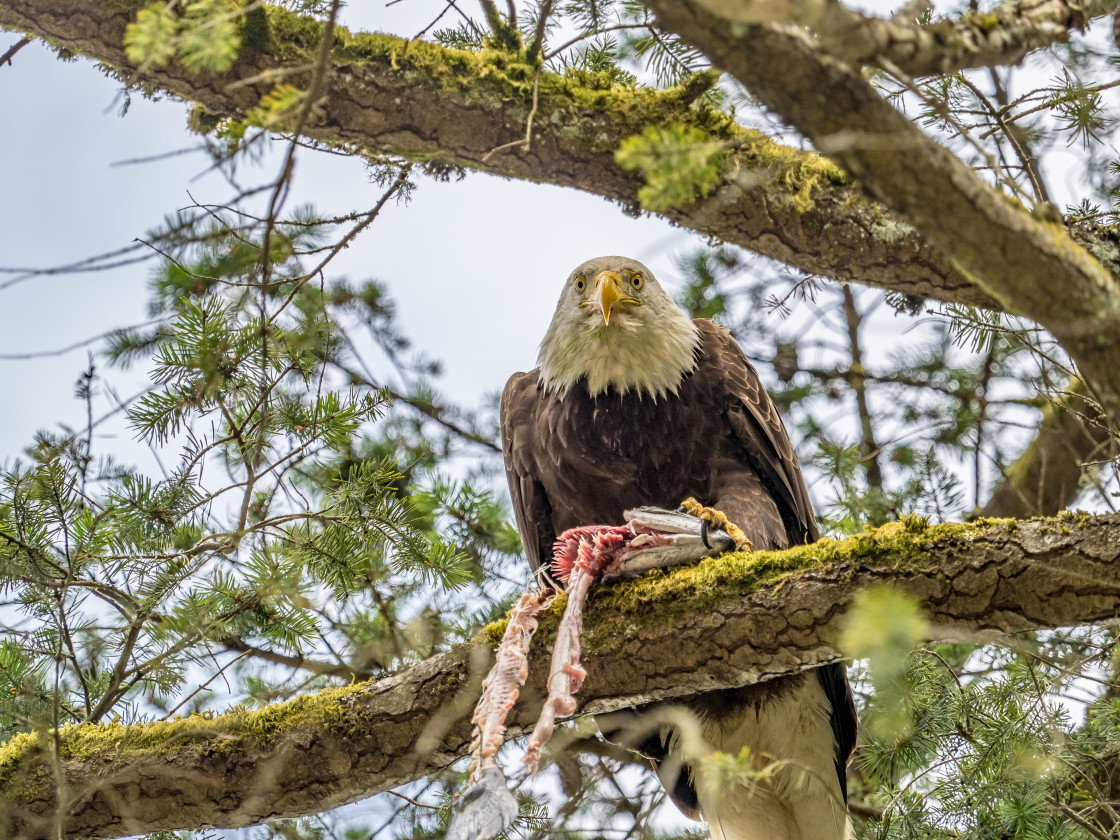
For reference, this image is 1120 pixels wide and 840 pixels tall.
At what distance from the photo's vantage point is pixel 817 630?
2.19m

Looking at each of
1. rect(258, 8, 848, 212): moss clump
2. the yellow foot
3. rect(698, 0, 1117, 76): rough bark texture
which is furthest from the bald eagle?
rect(698, 0, 1117, 76): rough bark texture

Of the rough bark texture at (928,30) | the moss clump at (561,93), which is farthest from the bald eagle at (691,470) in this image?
the rough bark texture at (928,30)

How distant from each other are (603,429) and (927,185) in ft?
5.80

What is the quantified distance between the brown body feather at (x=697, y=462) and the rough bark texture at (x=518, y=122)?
52 centimetres

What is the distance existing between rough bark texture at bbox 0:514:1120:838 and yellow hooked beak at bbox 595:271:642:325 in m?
1.07

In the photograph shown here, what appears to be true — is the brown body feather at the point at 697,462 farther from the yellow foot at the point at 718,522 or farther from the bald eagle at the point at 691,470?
the yellow foot at the point at 718,522

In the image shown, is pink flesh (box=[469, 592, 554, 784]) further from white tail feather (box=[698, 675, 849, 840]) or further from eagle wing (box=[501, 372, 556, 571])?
white tail feather (box=[698, 675, 849, 840])

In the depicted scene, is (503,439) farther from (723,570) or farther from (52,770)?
(52,770)

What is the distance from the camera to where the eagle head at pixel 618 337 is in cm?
311

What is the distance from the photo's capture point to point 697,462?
303 centimetres

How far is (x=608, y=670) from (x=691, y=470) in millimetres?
831

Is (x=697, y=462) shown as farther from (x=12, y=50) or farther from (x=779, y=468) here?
(x=12, y=50)

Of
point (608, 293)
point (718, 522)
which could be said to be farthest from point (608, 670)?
point (608, 293)

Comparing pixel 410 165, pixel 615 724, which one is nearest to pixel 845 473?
pixel 615 724
